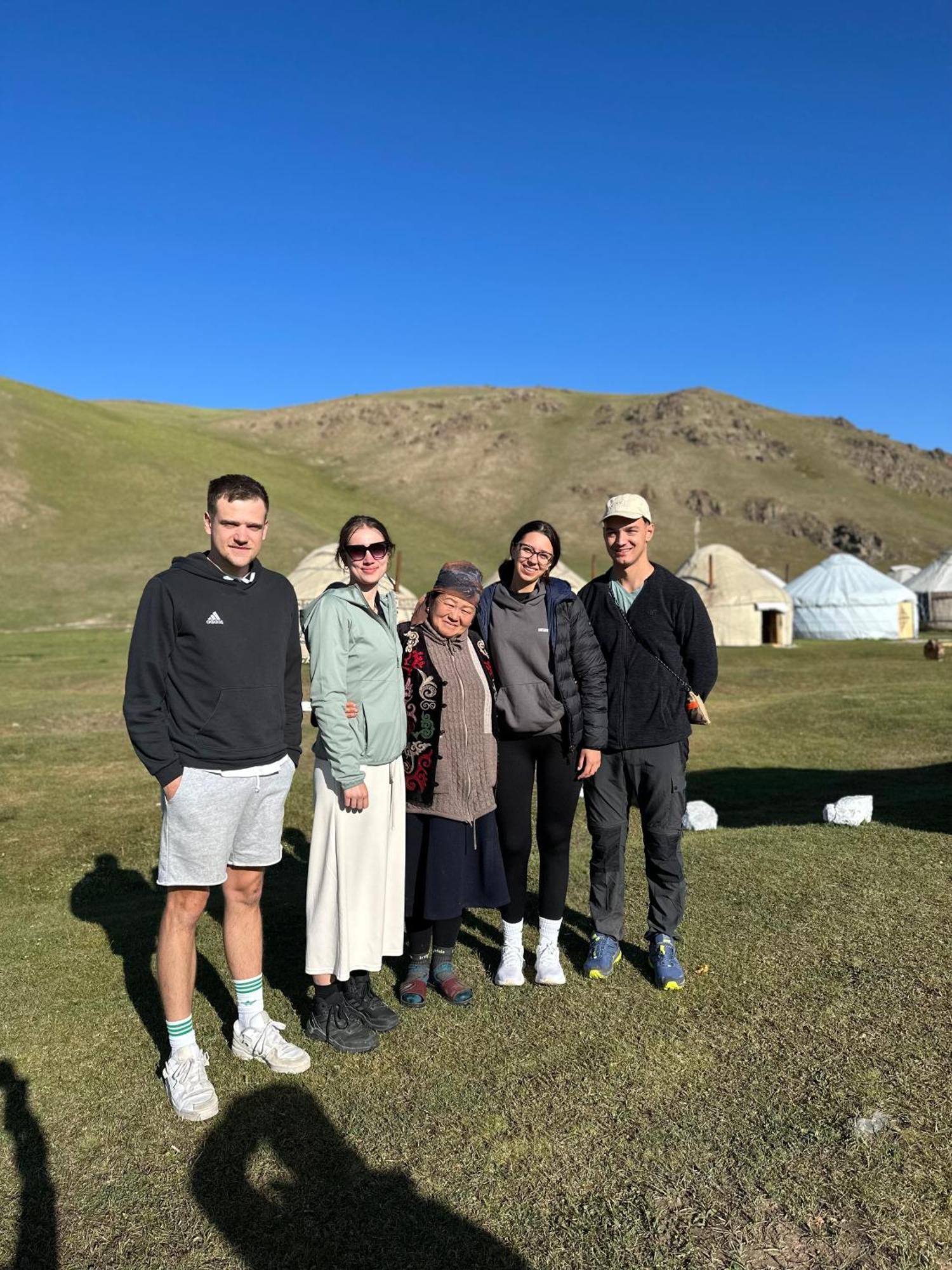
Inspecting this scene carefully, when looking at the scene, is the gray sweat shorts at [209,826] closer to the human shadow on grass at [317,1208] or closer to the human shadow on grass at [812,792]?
the human shadow on grass at [317,1208]

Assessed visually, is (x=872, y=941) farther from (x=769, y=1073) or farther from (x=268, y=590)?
(x=268, y=590)

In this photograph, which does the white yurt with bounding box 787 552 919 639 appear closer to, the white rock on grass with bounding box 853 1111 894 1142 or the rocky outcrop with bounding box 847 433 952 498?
the white rock on grass with bounding box 853 1111 894 1142

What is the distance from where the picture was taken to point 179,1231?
7.86ft

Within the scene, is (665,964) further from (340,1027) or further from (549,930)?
(340,1027)

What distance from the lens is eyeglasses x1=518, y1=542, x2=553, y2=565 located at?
12.4ft

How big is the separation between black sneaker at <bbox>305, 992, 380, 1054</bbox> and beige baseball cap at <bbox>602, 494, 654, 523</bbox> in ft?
7.76

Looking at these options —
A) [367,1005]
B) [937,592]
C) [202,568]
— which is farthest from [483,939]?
[937,592]

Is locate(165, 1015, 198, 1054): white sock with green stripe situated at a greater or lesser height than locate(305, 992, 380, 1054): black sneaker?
greater

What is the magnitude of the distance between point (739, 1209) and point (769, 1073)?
75cm

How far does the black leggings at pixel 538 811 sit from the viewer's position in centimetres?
393

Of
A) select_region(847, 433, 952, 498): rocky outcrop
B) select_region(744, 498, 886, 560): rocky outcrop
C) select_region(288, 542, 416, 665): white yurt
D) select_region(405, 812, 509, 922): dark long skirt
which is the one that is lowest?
select_region(405, 812, 509, 922): dark long skirt

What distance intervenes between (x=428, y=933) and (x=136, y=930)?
1.88m

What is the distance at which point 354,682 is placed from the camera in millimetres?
3424

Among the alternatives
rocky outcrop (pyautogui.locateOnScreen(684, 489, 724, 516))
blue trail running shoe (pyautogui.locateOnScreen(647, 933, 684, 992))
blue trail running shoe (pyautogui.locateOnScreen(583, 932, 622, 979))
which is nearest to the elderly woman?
blue trail running shoe (pyautogui.locateOnScreen(583, 932, 622, 979))
